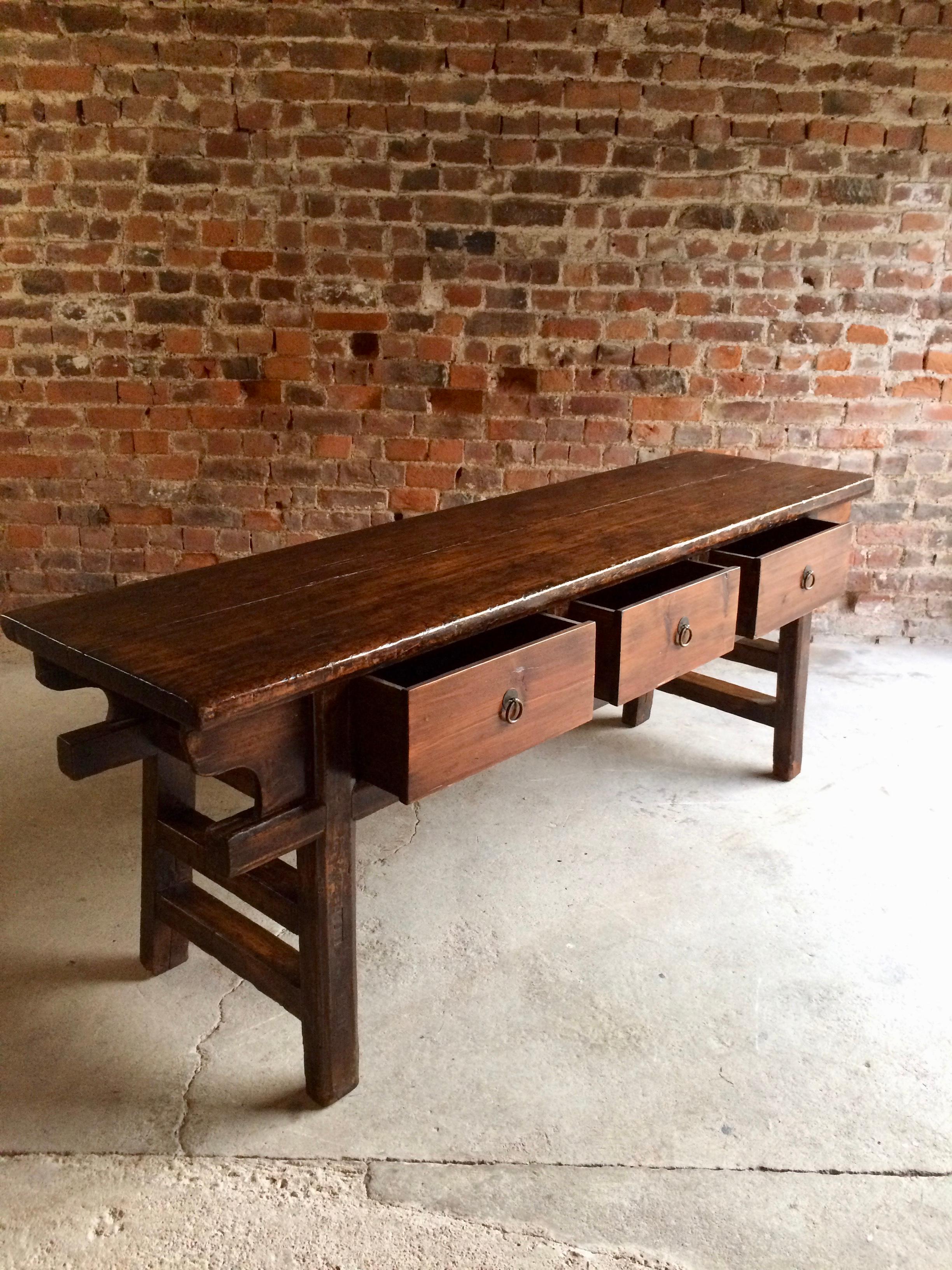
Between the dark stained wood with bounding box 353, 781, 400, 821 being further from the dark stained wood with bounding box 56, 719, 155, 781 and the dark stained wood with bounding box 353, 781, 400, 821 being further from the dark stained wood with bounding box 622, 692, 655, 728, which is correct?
the dark stained wood with bounding box 622, 692, 655, 728

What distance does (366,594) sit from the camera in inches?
73.5

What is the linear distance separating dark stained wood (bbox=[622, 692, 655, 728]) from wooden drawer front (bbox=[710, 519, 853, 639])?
641 millimetres

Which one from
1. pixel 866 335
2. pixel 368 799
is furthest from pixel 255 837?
pixel 866 335

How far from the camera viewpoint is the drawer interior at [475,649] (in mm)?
1923

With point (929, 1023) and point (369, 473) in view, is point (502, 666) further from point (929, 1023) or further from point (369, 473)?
point (369, 473)

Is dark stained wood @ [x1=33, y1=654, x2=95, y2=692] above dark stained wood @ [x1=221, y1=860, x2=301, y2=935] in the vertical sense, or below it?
above

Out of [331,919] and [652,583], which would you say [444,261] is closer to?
[652,583]

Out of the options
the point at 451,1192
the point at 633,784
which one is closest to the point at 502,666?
the point at 451,1192

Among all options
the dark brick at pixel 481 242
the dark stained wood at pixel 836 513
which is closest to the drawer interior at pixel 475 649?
the dark stained wood at pixel 836 513

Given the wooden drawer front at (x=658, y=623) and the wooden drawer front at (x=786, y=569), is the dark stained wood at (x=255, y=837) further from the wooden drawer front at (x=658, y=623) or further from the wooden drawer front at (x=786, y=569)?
the wooden drawer front at (x=786, y=569)

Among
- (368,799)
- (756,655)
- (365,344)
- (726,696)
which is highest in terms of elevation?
(365,344)

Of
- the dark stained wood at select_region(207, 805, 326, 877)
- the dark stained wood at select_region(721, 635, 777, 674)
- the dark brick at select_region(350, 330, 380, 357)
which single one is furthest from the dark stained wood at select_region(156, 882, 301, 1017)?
the dark brick at select_region(350, 330, 380, 357)

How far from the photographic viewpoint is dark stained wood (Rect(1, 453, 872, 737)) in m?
1.55

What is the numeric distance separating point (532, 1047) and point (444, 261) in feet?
8.28
